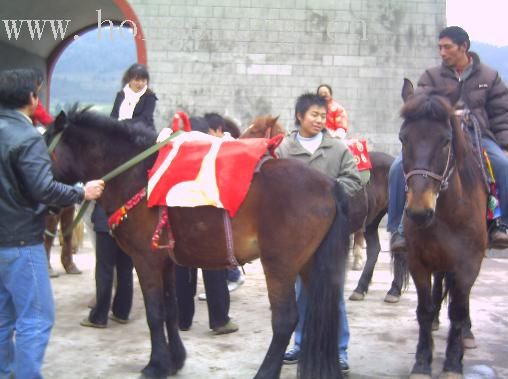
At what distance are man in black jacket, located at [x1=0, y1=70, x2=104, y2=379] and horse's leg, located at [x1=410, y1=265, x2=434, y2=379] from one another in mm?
2381

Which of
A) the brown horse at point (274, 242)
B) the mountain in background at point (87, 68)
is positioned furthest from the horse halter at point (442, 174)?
the mountain in background at point (87, 68)

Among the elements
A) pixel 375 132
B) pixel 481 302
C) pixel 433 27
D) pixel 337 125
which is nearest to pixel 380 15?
pixel 433 27

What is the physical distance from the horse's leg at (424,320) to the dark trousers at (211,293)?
5.79 feet

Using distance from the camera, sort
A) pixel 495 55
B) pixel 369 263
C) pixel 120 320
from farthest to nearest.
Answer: pixel 495 55, pixel 369 263, pixel 120 320

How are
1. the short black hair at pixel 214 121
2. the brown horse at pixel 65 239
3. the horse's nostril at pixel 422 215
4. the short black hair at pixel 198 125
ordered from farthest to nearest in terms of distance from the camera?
1. the brown horse at pixel 65 239
2. the short black hair at pixel 214 121
3. the short black hair at pixel 198 125
4. the horse's nostril at pixel 422 215

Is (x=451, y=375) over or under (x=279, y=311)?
under

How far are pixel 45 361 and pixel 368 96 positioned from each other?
9.54 m

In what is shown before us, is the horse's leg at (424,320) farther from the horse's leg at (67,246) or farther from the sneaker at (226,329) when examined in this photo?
the horse's leg at (67,246)

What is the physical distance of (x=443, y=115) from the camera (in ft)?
13.0

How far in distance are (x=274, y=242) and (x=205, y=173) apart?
24.0 inches

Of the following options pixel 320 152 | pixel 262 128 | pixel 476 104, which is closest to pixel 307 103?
pixel 320 152

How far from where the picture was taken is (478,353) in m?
5.09

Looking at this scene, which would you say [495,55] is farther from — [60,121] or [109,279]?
[60,121]

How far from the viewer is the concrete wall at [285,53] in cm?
1265
